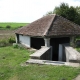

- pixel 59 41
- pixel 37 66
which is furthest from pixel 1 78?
pixel 59 41

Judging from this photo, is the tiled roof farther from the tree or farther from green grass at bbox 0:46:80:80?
the tree

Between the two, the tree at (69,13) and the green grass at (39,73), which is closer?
the green grass at (39,73)

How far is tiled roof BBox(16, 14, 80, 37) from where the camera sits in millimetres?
18478

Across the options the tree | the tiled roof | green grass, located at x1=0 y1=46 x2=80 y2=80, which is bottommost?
green grass, located at x1=0 y1=46 x2=80 y2=80

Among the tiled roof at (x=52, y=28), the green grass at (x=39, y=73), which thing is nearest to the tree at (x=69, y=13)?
the tiled roof at (x=52, y=28)

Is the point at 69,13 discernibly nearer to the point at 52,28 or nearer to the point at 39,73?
the point at 52,28

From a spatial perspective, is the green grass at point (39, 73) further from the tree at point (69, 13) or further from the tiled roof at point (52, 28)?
the tree at point (69, 13)

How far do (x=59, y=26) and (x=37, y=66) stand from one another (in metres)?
9.18

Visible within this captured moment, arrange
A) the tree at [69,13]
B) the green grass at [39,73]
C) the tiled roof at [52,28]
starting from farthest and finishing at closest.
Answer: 1. the tree at [69,13]
2. the tiled roof at [52,28]
3. the green grass at [39,73]

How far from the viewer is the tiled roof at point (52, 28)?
60.6 ft

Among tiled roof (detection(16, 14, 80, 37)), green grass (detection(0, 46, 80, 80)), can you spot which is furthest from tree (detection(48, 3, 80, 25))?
green grass (detection(0, 46, 80, 80))

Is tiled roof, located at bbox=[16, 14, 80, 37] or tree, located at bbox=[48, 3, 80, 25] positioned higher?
tree, located at bbox=[48, 3, 80, 25]

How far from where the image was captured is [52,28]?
1900 centimetres

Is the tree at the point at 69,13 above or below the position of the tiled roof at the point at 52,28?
above
